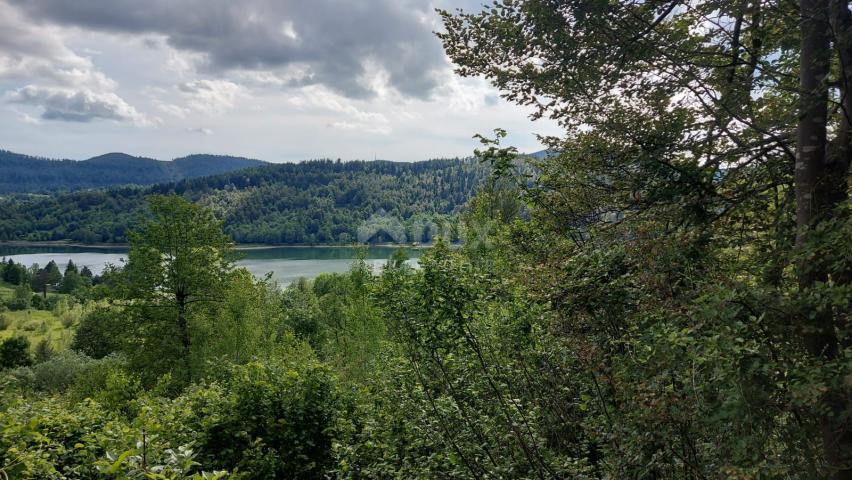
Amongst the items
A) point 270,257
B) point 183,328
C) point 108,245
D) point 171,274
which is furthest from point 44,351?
point 108,245

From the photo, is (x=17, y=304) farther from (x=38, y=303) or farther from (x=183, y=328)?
(x=183, y=328)

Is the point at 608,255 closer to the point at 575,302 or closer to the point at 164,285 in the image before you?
the point at 575,302

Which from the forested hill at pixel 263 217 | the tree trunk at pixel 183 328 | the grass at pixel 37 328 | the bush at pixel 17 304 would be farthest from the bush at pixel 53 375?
the forested hill at pixel 263 217

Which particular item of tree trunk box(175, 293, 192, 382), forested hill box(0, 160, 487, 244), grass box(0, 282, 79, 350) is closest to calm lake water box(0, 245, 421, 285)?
forested hill box(0, 160, 487, 244)

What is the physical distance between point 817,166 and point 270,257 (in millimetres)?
127511

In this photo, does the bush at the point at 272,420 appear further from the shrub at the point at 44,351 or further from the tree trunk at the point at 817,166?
the shrub at the point at 44,351

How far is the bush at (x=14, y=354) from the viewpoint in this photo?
130ft

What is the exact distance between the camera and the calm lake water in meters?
94.8

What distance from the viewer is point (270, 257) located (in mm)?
123812

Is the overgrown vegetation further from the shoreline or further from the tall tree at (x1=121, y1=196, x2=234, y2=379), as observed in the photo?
the shoreline

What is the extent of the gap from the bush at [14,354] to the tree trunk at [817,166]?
51035 mm

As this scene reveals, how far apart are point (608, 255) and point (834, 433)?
1975 mm

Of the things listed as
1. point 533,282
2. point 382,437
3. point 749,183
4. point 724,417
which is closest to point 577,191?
point 533,282

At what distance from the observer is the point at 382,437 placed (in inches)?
301
